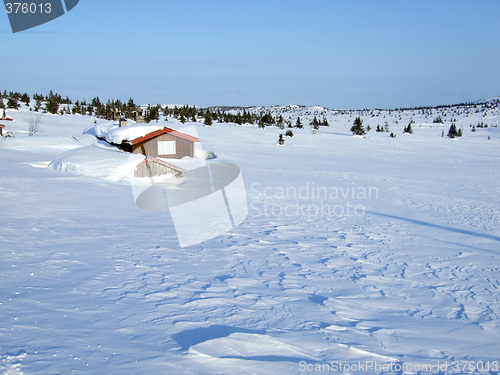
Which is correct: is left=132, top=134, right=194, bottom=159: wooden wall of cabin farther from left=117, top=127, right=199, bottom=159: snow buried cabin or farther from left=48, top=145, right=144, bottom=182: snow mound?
left=48, top=145, right=144, bottom=182: snow mound

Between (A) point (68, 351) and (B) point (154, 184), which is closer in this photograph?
(A) point (68, 351)

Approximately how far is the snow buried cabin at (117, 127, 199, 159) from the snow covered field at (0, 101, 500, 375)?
12.2 m

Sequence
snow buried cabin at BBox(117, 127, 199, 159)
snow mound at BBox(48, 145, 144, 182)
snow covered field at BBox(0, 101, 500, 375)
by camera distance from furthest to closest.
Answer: snow buried cabin at BBox(117, 127, 199, 159) < snow mound at BBox(48, 145, 144, 182) < snow covered field at BBox(0, 101, 500, 375)

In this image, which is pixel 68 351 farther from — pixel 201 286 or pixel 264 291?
pixel 264 291

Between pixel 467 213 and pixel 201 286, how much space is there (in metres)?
13.5

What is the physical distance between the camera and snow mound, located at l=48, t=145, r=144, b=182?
2030 cm

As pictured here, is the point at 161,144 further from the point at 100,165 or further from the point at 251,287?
the point at 251,287

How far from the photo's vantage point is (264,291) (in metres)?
6.71

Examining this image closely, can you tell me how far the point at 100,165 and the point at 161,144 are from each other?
29.6 feet

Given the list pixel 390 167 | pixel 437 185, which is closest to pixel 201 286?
pixel 437 185

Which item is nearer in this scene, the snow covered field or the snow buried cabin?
the snow covered field

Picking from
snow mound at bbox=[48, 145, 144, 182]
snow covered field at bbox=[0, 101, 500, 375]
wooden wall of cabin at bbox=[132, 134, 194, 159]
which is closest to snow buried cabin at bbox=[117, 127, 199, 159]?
wooden wall of cabin at bbox=[132, 134, 194, 159]

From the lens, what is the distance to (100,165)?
2106 centimetres

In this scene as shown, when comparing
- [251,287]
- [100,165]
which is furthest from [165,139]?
[251,287]
